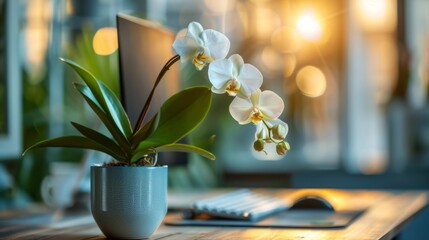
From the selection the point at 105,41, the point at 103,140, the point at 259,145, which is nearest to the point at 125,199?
the point at 103,140

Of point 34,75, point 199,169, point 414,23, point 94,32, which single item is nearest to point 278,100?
point 34,75

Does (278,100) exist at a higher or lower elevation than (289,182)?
higher

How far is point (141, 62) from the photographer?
72.4 inches

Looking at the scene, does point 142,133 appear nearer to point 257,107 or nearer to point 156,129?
point 156,129

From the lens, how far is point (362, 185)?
377cm

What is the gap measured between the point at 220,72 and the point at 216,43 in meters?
0.05

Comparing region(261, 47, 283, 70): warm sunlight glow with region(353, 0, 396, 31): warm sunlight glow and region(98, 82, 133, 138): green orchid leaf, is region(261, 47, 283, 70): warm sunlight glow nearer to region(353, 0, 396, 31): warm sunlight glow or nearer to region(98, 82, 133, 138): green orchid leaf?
region(353, 0, 396, 31): warm sunlight glow

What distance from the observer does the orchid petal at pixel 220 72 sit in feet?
4.19

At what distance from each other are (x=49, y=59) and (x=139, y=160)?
2367mm

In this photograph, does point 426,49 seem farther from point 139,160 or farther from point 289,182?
point 139,160

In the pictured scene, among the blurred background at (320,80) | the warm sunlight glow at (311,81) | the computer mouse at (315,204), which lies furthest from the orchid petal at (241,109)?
the warm sunlight glow at (311,81)

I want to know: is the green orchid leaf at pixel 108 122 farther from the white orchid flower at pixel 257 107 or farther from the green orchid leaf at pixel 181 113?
the white orchid flower at pixel 257 107

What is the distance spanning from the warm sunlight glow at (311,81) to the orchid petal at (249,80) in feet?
12.2

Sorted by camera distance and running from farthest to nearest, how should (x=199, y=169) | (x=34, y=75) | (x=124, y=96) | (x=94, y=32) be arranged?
1. (x=199, y=169)
2. (x=94, y=32)
3. (x=34, y=75)
4. (x=124, y=96)
